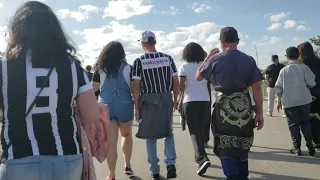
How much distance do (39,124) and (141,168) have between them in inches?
147

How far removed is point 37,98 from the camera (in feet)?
7.03

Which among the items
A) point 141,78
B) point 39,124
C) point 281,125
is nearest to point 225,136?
point 141,78

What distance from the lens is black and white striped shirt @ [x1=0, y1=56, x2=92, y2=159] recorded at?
7.02 ft

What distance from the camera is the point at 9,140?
7.12ft

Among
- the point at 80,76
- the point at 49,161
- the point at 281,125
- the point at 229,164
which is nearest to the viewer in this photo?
the point at 49,161

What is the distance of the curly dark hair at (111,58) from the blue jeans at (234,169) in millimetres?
1879

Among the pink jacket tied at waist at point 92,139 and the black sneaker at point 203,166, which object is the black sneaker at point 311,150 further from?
the pink jacket tied at waist at point 92,139

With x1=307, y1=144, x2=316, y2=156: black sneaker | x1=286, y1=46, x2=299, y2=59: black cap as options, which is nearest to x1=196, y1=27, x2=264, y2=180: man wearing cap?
x1=286, y1=46, x2=299, y2=59: black cap

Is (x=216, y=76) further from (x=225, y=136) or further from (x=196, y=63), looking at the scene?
(x=196, y=63)

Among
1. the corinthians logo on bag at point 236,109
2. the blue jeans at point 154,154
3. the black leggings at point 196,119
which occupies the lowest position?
the blue jeans at point 154,154

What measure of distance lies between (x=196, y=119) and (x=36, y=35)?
357cm

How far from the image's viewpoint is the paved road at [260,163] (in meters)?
5.23

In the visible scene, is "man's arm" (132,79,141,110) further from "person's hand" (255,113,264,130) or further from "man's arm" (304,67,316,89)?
"man's arm" (304,67,316,89)

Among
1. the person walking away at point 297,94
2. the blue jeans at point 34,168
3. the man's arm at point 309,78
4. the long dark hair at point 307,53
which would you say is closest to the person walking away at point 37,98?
the blue jeans at point 34,168
